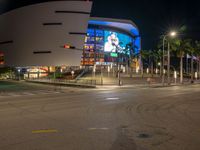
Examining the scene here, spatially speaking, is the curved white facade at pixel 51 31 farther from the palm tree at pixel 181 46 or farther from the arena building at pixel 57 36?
the palm tree at pixel 181 46

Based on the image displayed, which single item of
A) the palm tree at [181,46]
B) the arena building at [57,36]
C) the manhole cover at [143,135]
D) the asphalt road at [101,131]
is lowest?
the manhole cover at [143,135]

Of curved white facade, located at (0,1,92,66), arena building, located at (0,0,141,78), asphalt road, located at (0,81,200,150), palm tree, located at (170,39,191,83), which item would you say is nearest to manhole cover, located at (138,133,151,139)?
asphalt road, located at (0,81,200,150)

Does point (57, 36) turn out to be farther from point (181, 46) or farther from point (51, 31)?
point (181, 46)

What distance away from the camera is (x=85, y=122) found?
38.9 ft

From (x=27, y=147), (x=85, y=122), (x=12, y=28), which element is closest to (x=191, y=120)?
(x=85, y=122)

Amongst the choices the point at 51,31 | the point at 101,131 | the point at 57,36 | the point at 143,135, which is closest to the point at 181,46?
the point at 101,131

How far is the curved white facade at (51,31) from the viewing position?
461 ft

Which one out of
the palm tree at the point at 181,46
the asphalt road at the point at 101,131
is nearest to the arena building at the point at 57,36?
the palm tree at the point at 181,46

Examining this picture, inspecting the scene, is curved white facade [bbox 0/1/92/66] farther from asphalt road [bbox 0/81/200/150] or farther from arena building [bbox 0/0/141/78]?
asphalt road [bbox 0/81/200/150]

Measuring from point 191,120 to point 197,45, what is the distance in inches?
2408

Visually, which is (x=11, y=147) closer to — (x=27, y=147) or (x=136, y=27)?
(x=27, y=147)

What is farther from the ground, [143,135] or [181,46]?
[181,46]

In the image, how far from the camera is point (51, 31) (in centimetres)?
14200

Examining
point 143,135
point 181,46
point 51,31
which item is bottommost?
point 143,135
